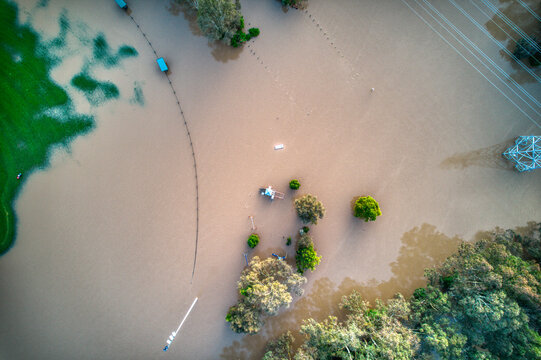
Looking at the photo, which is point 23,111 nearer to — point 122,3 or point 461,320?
point 122,3

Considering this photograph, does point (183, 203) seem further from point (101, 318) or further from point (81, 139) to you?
point (101, 318)

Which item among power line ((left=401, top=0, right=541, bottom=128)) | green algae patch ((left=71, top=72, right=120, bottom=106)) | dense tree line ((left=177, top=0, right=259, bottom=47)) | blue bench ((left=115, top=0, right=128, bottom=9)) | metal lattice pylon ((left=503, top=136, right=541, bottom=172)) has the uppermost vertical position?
power line ((left=401, top=0, right=541, bottom=128))

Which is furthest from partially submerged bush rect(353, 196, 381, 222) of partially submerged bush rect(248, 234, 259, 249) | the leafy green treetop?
the leafy green treetop

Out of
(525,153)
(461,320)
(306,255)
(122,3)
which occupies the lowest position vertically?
(306,255)

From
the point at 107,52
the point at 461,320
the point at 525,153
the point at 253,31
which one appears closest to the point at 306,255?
the point at 461,320

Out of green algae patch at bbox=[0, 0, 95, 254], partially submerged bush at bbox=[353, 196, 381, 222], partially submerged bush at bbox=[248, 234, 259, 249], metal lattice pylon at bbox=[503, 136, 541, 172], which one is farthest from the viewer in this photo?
green algae patch at bbox=[0, 0, 95, 254]

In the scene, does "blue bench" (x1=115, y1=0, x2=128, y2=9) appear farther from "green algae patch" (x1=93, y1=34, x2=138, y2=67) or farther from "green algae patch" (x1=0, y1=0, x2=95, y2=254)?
"green algae patch" (x1=0, y1=0, x2=95, y2=254)

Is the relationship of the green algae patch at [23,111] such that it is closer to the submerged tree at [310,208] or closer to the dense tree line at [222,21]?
the dense tree line at [222,21]
